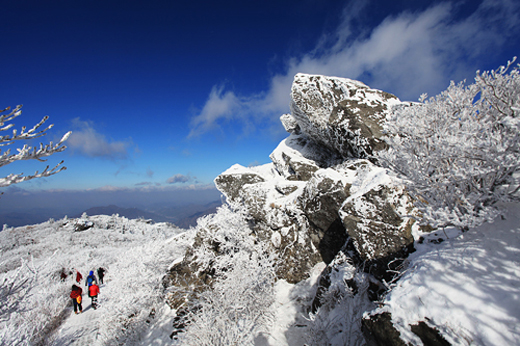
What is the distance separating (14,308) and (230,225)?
9.88 meters

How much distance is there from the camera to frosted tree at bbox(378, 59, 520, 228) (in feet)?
11.7

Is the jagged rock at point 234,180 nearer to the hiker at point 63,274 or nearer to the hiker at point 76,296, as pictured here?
the hiker at point 76,296

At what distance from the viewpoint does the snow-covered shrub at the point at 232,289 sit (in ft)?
25.8

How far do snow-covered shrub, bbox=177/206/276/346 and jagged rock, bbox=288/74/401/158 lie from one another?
363 inches

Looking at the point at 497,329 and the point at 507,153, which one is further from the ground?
the point at 507,153

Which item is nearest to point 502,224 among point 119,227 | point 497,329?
point 497,329

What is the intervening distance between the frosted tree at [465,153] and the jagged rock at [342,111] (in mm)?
6722

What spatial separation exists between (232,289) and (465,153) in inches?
387

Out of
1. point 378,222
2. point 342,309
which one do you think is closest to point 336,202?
point 378,222

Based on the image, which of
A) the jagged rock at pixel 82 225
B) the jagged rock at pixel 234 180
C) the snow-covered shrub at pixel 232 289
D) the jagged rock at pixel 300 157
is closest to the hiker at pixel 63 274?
the snow-covered shrub at pixel 232 289

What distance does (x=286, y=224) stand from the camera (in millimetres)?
12227

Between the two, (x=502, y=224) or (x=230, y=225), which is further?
(x=230, y=225)

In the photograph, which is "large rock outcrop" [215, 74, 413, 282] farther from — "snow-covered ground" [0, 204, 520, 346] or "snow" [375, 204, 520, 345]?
"snow" [375, 204, 520, 345]

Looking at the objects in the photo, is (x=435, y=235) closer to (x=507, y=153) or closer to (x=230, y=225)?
(x=507, y=153)
